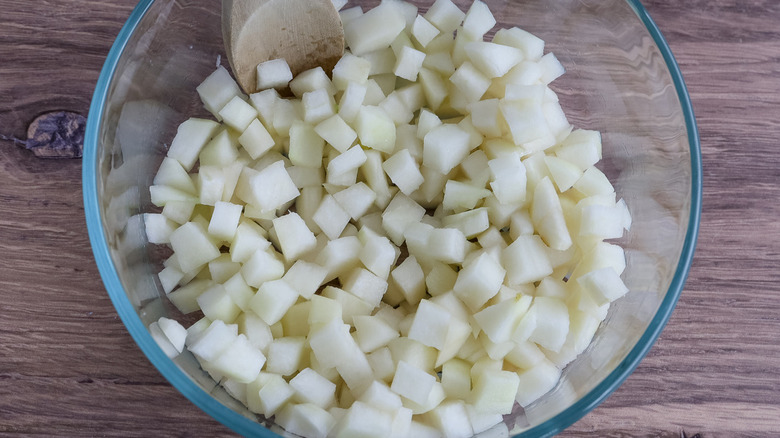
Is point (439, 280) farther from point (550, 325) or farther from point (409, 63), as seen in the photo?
point (409, 63)

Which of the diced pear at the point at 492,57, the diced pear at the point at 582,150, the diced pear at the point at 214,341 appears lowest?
the diced pear at the point at 214,341

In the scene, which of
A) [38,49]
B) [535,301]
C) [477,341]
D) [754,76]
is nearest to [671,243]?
[535,301]

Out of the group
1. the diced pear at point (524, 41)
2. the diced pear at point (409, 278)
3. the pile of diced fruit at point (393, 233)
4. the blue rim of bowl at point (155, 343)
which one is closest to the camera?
the blue rim of bowl at point (155, 343)

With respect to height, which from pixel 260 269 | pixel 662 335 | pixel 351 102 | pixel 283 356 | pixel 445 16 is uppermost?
pixel 445 16

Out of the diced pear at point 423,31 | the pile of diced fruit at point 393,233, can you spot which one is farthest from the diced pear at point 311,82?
the diced pear at point 423,31

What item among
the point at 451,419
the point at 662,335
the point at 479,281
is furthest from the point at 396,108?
the point at 662,335

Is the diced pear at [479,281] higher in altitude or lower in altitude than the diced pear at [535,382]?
higher

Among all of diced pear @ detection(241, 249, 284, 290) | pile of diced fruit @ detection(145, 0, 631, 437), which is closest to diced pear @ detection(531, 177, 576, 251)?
pile of diced fruit @ detection(145, 0, 631, 437)

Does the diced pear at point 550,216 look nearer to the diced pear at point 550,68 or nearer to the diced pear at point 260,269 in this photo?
the diced pear at point 550,68
